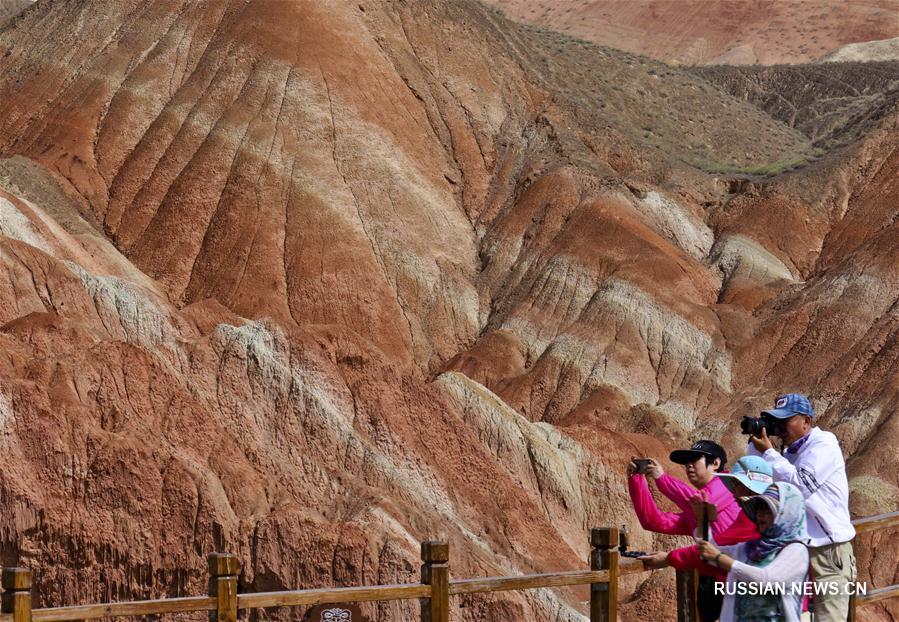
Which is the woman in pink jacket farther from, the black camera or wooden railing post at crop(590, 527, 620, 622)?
wooden railing post at crop(590, 527, 620, 622)

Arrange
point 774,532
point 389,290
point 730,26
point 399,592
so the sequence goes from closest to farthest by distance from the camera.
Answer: point 774,532
point 399,592
point 389,290
point 730,26

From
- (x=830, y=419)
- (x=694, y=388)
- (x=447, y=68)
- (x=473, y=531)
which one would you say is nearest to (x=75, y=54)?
(x=447, y=68)

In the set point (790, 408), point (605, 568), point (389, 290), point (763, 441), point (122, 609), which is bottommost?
point (122, 609)

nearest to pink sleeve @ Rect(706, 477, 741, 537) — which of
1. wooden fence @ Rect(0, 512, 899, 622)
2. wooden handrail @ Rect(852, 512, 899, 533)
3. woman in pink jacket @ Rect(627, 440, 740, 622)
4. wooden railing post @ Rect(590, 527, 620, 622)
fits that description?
woman in pink jacket @ Rect(627, 440, 740, 622)

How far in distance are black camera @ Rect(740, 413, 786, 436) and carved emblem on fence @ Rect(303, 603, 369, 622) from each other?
11272mm

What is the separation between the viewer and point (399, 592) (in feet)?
47.2

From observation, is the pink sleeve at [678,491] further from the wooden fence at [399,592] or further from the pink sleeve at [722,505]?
the wooden fence at [399,592]

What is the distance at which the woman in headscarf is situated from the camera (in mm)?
11344

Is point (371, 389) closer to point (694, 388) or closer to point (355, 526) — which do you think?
point (355, 526)

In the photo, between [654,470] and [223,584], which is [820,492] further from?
[223,584]

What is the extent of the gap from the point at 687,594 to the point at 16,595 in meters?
5.37

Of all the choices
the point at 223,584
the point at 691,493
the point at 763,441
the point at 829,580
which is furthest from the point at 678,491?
the point at 223,584

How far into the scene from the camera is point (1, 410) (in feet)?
105

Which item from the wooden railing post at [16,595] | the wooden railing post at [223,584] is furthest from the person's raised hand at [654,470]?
the wooden railing post at [16,595]
